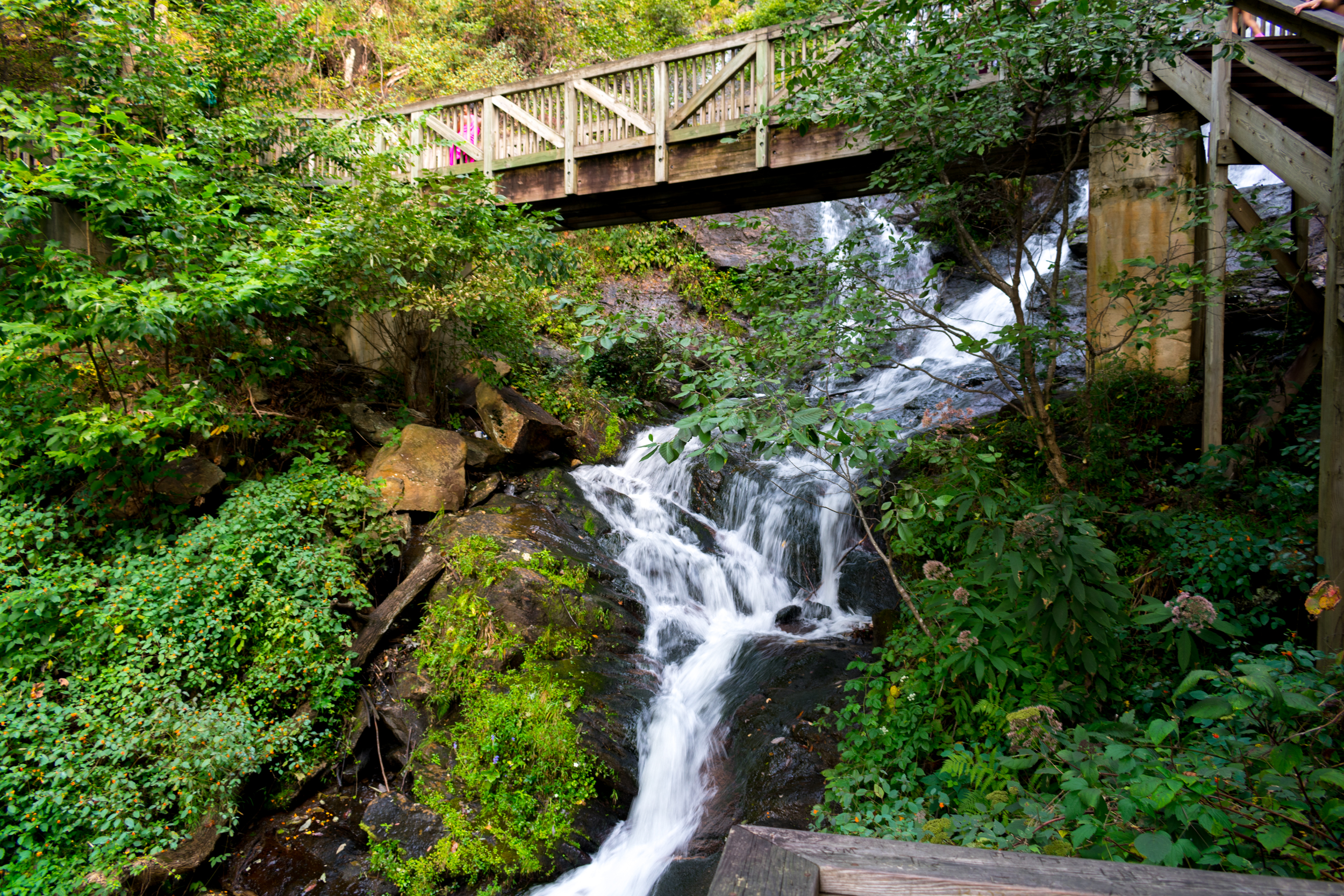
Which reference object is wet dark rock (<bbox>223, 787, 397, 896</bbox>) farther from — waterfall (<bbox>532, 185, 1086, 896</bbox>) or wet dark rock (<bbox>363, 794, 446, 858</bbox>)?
waterfall (<bbox>532, 185, 1086, 896</bbox>)

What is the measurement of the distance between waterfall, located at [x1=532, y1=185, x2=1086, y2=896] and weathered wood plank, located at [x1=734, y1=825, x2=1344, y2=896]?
218cm

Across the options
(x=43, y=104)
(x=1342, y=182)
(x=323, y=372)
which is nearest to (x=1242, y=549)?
(x=1342, y=182)

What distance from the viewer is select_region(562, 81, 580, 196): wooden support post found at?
8.34m

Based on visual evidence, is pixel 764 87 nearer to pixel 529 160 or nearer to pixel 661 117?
pixel 661 117

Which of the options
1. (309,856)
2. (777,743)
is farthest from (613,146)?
(309,856)

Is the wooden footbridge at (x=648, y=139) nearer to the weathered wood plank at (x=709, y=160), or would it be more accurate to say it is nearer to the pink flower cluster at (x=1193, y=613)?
the weathered wood plank at (x=709, y=160)

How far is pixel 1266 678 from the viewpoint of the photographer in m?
1.95

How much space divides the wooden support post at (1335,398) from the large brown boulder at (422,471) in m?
6.99

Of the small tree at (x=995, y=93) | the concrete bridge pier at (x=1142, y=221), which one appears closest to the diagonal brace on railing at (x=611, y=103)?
the small tree at (x=995, y=93)

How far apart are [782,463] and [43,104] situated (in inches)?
338

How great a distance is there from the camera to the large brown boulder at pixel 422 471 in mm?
6836

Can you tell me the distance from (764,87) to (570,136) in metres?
2.55

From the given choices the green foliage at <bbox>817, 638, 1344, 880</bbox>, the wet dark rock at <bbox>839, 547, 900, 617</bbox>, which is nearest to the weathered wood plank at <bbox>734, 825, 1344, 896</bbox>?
the green foliage at <bbox>817, 638, 1344, 880</bbox>

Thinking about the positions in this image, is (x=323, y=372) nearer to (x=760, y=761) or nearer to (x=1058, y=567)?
(x=760, y=761)
